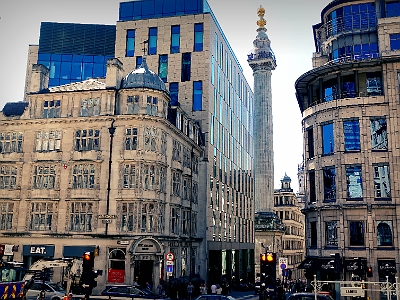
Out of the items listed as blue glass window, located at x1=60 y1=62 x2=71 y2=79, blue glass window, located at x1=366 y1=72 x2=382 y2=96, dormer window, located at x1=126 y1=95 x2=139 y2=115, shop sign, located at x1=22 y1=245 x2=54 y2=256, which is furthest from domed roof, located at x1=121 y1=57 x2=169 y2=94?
blue glass window, located at x1=60 y1=62 x2=71 y2=79

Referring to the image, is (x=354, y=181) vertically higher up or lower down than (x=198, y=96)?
lower down

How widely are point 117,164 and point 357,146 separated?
2132 centimetres

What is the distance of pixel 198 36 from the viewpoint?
6072 cm

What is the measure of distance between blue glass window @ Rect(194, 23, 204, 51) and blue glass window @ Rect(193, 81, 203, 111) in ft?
15.7

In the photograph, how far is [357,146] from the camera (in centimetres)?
4103

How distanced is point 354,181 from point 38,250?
28.9 meters

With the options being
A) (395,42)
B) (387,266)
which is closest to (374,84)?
(395,42)

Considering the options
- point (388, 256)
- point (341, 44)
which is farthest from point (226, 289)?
point (341, 44)

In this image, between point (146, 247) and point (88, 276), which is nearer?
point (88, 276)

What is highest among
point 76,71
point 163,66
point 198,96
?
point 76,71

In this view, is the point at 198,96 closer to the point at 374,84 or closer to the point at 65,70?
the point at 374,84

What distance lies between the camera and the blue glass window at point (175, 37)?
61.1 metres

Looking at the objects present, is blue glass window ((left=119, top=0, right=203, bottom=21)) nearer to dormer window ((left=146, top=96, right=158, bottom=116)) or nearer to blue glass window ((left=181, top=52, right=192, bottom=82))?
blue glass window ((left=181, top=52, right=192, bottom=82))

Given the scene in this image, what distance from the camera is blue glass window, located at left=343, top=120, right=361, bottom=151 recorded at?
41.1 metres
